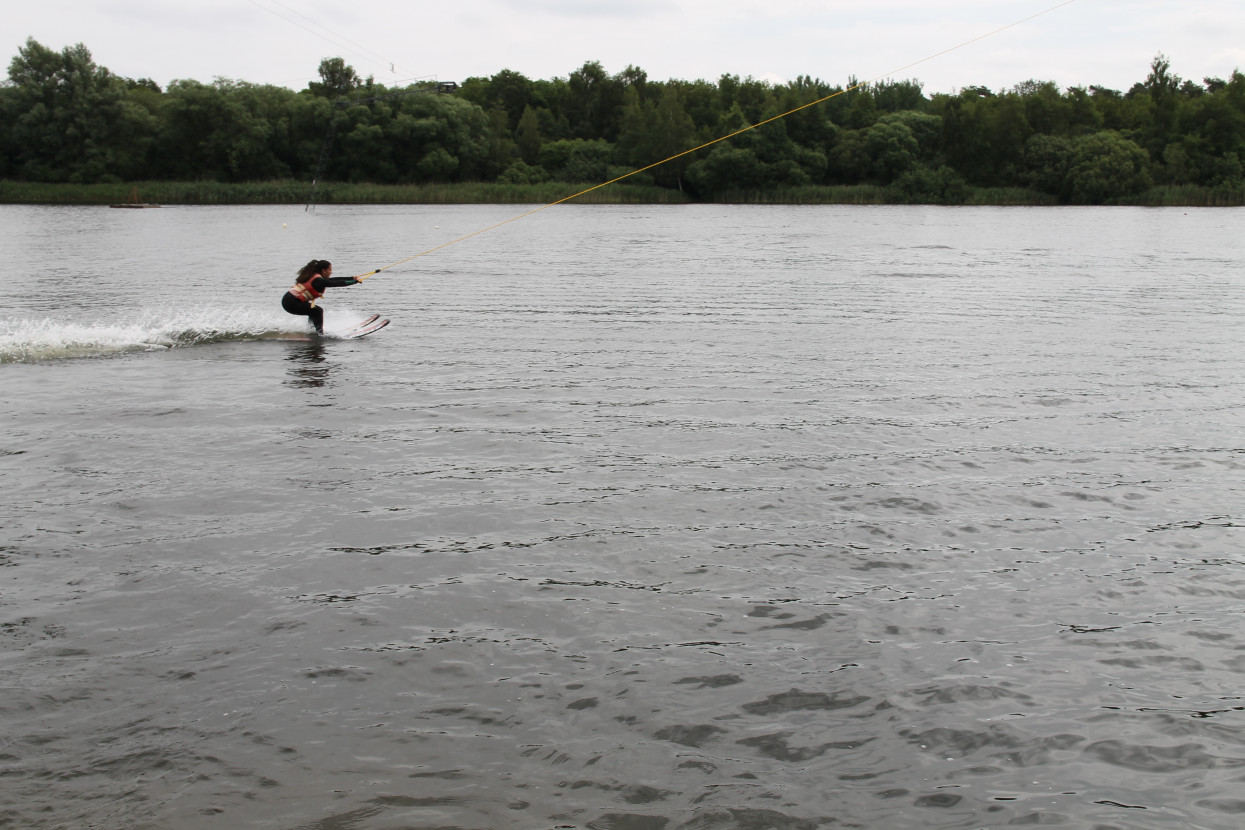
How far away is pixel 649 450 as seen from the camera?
989 centimetres

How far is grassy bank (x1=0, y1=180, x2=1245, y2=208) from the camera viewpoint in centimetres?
7756

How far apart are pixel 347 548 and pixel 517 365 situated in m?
7.50

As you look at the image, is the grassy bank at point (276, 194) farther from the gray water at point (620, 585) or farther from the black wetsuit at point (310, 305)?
the gray water at point (620, 585)

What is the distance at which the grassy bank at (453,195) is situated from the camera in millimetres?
77562

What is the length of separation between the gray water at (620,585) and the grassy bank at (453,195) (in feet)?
213

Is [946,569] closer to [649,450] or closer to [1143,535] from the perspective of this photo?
[1143,535]

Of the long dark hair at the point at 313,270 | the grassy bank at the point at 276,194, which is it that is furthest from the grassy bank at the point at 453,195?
the long dark hair at the point at 313,270

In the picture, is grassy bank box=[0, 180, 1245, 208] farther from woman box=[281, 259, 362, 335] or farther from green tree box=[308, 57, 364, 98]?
woman box=[281, 259, 362, 335]

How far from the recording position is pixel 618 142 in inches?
4697

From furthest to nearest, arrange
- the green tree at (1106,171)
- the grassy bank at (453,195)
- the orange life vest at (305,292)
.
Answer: the green tree at (1106,171) < the grassy bank at (453,195) < the orange life vest at (305,292)

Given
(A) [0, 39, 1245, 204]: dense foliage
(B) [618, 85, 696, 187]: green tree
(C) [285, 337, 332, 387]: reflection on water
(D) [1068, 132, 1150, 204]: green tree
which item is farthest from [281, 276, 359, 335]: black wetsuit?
(B) [618, 85, 696, 187]: green tree

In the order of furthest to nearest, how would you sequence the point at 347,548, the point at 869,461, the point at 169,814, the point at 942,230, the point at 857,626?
1. the point at 942,230
2. the point at 869,461
3. the point at 347,548
4. the point at 857,626
5. the point at 169,814

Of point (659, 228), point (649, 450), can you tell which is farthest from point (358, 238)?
point (649, 450)

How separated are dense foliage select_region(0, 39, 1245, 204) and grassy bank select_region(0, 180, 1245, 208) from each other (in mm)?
3305
